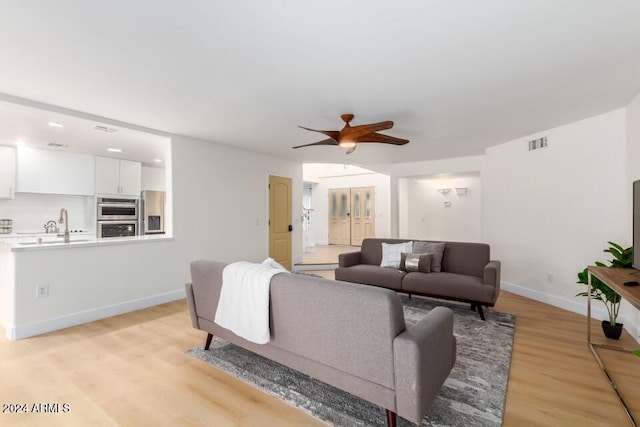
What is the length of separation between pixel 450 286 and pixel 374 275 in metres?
1.02

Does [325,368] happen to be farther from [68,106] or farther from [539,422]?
[68,106]

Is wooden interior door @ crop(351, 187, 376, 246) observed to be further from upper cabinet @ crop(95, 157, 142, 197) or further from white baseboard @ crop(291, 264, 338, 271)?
upper cabinet @ crop(95, 157, 142, 197)

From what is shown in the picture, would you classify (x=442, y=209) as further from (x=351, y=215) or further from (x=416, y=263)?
(x=416, y=263)

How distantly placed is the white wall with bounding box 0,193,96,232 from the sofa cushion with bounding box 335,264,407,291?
4.78 meters

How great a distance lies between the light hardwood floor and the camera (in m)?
1.84

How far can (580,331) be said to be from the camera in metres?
3.17

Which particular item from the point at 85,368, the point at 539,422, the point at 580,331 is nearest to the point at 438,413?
the point at 539,422

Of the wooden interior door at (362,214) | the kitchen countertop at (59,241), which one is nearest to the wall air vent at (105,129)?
the kitchen countertop at (59,241)

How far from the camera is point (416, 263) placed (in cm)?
417

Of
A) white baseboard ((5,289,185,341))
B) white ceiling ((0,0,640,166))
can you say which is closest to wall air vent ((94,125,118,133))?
white ceiling ((0,0,640,166))

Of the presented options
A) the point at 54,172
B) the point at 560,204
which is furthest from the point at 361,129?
the point at 54,172

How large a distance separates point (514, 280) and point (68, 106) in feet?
20.9

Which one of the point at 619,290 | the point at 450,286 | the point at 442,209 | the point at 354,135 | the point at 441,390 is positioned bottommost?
the point at 441,390

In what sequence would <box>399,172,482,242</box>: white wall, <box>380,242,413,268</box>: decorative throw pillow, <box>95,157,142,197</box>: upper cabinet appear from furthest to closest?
<box>399,172,482,242</box>: white wall < <box>95,157,142,197</box>: upper cabinet < <box>380,242,413,268</box>: decorative throw pillow
